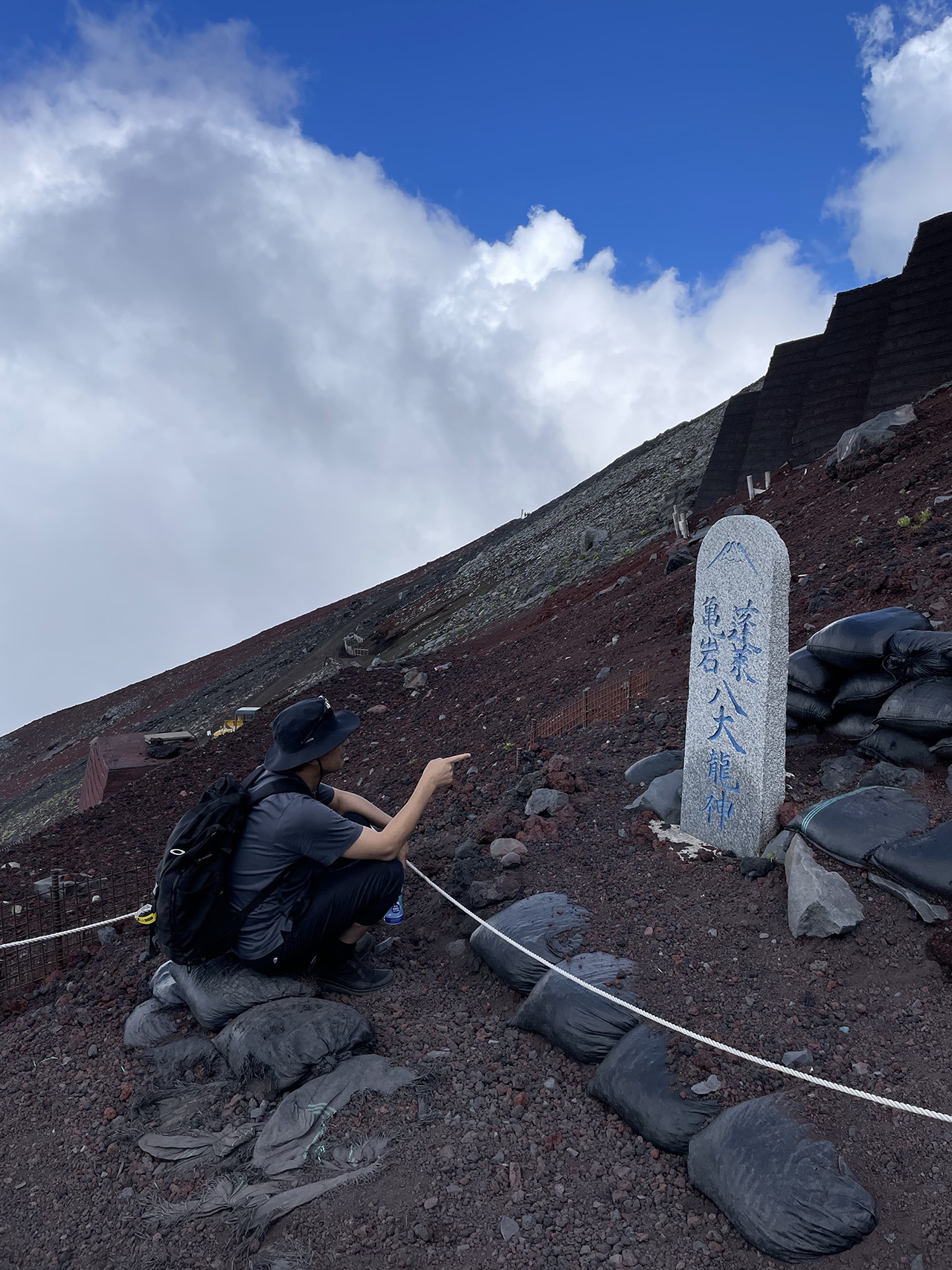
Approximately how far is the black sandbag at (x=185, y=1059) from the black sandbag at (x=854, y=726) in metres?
3.66

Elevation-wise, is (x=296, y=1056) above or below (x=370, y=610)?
below

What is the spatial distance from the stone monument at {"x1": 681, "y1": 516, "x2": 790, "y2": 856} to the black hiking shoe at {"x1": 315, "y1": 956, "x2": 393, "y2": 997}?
180 cm

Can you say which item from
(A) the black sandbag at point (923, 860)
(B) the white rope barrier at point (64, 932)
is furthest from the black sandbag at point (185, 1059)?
(A) the black sandbag at point (923, 860)

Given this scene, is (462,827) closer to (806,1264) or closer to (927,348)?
(806,1264)

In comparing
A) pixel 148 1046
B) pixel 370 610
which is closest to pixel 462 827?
pixel 148 1046

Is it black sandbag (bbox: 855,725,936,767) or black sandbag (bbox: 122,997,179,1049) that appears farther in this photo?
black sandbag (bbox: 855,725,936,767)

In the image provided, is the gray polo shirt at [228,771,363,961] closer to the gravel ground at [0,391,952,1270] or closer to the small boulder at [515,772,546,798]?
the gravel ground at [0,391,952,1270]

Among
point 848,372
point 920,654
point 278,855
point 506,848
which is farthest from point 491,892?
point 848,372

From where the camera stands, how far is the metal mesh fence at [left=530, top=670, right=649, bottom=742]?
6698 millimetres

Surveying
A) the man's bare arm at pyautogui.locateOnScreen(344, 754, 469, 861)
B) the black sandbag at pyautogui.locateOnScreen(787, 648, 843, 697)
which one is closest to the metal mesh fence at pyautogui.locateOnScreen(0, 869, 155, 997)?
the man's bare arm at pyautogui.locateOnScreen(344, 754, 469, 861)

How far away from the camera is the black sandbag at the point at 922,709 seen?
4316 millimetres

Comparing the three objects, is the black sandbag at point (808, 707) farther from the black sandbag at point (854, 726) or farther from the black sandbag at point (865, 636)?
the black sandbag at point (865, 636)

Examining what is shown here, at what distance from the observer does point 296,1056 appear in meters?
3.22

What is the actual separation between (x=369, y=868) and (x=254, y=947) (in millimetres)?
544
